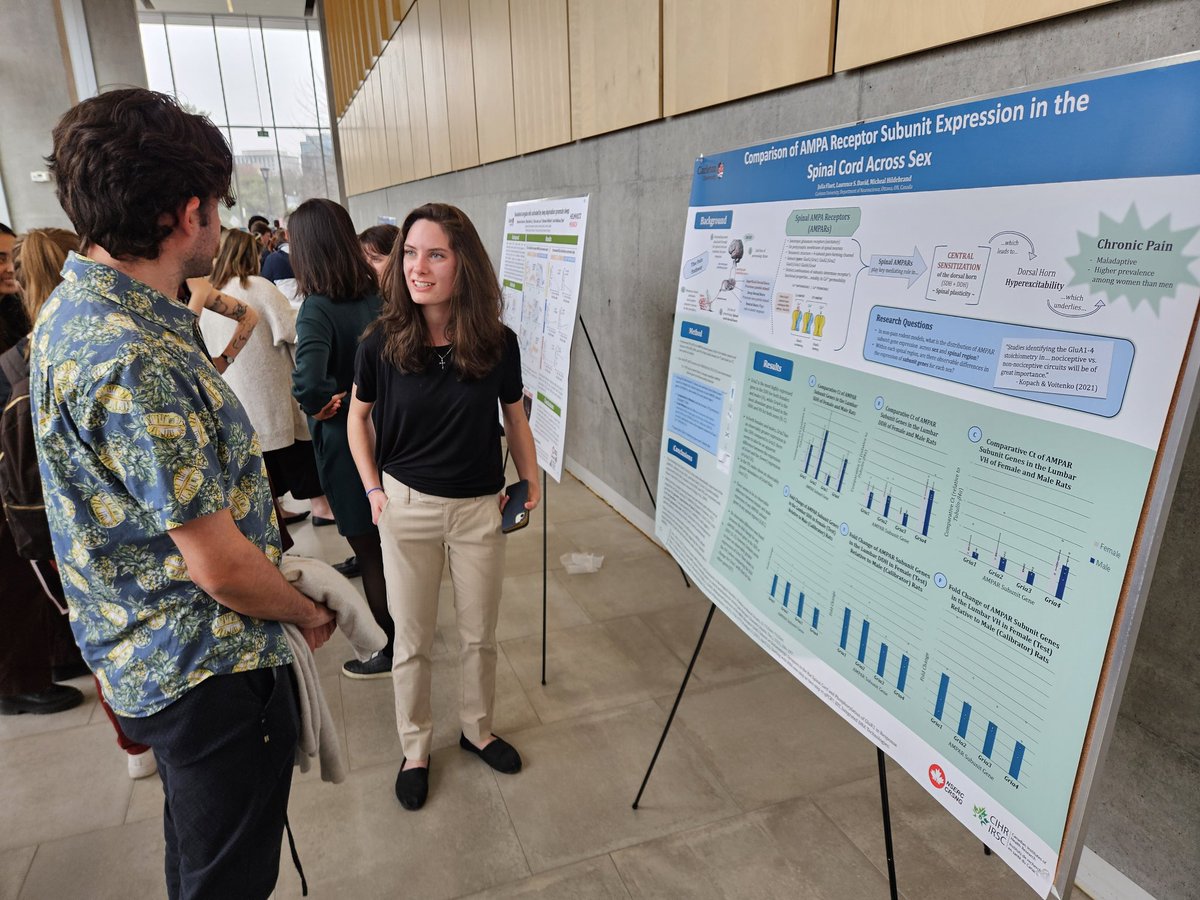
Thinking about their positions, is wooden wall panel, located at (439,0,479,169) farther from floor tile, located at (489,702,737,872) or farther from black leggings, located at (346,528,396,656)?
floor tile, located at (489,702,737,872)

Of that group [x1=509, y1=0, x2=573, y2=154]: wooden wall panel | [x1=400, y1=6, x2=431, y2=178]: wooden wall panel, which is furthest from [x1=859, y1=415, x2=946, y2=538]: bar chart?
[x1=400, y1=6, x2=431, y2=178]: wooden wall panel

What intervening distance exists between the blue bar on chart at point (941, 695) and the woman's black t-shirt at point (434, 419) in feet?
4.16

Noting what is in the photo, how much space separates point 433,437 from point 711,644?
1.56m

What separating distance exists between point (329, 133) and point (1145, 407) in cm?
1875

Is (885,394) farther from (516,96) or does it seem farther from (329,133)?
(329,133)

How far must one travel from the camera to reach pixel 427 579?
6.56 ft

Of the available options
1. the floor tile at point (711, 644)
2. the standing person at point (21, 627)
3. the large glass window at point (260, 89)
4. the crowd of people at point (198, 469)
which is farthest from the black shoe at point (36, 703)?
the large glass window at point (260, 89)

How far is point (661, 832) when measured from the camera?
196 cm

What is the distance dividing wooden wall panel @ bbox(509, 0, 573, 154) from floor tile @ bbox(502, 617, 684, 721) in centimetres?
286

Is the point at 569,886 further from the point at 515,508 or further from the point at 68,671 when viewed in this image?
the point at 68,671

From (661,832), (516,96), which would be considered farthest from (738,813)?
(516,96)

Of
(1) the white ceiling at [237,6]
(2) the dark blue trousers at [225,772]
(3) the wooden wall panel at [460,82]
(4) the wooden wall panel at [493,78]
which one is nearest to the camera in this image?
(2) the dark blue trousers at [225,772]

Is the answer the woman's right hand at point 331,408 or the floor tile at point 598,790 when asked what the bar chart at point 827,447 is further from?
the woman's right hand at point 331,408

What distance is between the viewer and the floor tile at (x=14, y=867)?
1851mm
